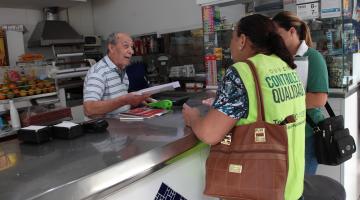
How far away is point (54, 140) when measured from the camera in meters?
1.34

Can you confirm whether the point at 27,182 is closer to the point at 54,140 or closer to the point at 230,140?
the point at 54,140

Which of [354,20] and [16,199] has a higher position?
[354,20]

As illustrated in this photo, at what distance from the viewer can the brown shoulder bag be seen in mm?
1125

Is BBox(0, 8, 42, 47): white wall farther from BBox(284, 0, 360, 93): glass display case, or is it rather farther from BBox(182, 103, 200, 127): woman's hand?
BBox(182, 103, 200, 127): woman's hand

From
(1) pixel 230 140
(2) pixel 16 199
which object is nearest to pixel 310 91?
(1) pixel 230 140

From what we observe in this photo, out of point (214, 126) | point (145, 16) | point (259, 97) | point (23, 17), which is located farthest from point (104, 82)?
point (23, 17)

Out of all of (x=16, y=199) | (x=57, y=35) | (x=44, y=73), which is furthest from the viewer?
(x=57, y=35)

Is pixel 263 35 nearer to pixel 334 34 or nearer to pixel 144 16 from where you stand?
pixel 334 34

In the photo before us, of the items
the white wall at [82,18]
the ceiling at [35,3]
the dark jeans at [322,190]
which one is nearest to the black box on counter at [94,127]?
the dark jeans at [322,190]

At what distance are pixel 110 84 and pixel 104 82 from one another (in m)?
0.05

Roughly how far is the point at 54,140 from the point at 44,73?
2.70 metres

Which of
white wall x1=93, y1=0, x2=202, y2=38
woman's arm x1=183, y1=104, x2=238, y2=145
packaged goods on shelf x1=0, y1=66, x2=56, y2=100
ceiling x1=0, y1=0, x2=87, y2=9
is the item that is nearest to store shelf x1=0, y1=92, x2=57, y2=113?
packaged goods on shelf x1=0, y1=66, x2=56, y2=100

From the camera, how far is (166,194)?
1305mm

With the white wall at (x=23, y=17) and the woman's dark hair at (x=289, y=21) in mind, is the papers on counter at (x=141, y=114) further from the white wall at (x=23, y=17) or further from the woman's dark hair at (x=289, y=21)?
the white wall at (x=23, y=17)
